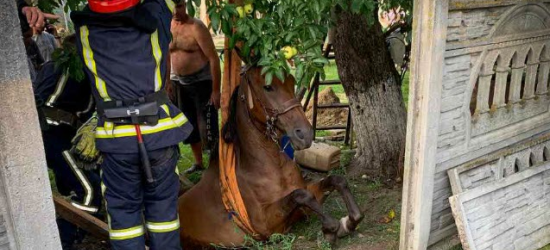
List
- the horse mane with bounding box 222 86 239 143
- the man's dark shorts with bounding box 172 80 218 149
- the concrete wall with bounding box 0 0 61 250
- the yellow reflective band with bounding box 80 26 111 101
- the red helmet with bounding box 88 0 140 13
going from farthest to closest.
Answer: the man's dark shorts with bounding box 172 80 218 149 → the horse mane with bounding box 222 86 239 143 → the yellow reflective band with bounding box 80 26 111 101 → the red helmet with bounding box 88 0 140 13 → the concrete wall with bounding box 0 0 61 250

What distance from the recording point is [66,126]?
405 centimetres

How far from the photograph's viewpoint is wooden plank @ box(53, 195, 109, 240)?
3717 millimetres

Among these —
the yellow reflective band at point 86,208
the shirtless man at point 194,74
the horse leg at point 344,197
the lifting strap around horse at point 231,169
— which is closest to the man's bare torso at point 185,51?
the shirtless man at point 194,74

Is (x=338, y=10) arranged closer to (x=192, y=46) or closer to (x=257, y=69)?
(x=257, y=69)

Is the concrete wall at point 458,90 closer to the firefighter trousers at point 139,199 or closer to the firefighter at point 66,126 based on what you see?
the firefighter trousers at point 139,199

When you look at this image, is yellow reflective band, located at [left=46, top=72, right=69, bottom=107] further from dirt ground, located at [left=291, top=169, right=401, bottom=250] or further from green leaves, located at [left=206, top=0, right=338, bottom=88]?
dirt ground, located at [left=291, top=169, right=401, bottom=250]

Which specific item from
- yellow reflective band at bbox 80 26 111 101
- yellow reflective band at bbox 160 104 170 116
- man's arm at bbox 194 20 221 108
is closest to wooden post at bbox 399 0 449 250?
yellow reflective band at bbox 160 104 170 116

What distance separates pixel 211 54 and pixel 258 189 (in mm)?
2068

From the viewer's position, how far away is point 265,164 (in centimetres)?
398

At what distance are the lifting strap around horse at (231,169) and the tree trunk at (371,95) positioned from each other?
4.71 ft

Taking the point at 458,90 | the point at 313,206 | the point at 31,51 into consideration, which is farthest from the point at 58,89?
the point at 458,90

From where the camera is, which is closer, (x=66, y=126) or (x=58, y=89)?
(x=58, y=89)

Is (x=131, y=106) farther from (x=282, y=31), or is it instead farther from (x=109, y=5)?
(x=282, y=31)

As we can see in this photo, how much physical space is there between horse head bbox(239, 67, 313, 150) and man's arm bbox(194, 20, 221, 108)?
146cm
